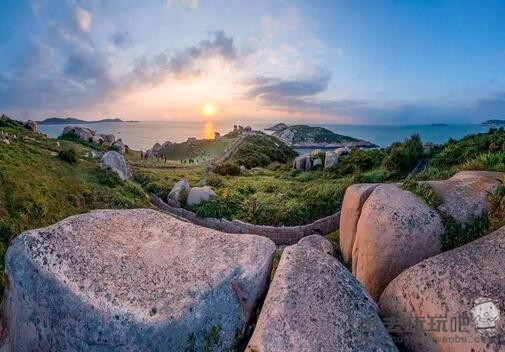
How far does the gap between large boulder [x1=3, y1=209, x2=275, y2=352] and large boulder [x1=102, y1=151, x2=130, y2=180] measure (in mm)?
19124

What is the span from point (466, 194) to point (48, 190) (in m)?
19.5

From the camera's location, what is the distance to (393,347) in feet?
21.6

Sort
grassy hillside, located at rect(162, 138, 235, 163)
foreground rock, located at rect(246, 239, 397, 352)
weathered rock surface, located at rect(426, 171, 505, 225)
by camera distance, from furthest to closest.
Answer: grassy hillside, located at rect(162, 138, 235, 163) → weathered rock surface, located at rect(426, 171, 505, 225) → foreground rock, located at rect(246, 239, 397, 352)

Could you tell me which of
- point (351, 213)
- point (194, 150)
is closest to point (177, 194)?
point (351, 213)

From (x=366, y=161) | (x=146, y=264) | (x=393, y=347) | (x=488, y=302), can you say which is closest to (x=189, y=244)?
(x=146, y=264)

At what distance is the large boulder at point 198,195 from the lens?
23.2 m

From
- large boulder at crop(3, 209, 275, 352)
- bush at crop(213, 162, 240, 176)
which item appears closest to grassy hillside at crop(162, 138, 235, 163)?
bush at crop(213, 162, 240, 176)

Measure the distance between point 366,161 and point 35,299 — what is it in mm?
30293

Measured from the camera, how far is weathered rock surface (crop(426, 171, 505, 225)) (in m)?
9.68

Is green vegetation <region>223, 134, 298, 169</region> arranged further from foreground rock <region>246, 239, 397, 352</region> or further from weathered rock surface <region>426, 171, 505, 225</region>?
foreground rock <region>246, 239, 397, 352</region>

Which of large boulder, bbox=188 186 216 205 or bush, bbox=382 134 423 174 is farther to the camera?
bush, bbox=382 134 423 174

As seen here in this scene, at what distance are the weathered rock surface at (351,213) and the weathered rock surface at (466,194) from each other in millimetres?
2132

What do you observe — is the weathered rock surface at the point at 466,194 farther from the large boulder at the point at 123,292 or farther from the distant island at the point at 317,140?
the distant island at the point at 317,140

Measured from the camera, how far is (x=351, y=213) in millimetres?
11961
